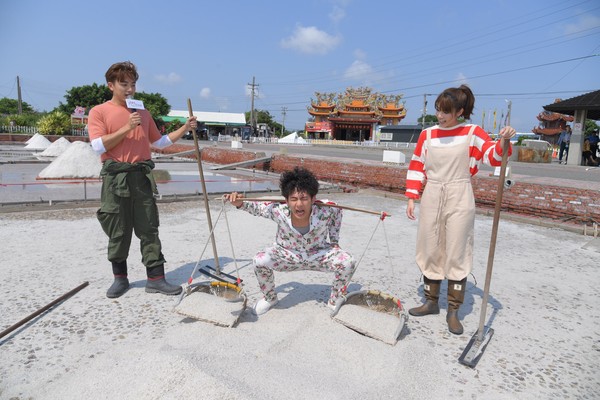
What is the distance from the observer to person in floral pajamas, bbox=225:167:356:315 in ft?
9.45

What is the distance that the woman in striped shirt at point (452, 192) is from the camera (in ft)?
9.55

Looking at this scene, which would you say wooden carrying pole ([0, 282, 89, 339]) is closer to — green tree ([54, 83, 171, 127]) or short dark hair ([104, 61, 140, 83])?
short dark hair ([104, 61, 140, 83])

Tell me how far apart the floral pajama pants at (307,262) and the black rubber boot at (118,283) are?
4.01 ft

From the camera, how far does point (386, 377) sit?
2.31 metres

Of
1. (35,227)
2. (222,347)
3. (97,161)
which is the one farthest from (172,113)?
(222,347)

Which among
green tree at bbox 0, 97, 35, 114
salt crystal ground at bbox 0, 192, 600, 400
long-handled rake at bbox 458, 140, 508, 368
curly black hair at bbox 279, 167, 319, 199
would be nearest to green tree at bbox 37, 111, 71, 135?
salt crystal ground at bbox 0, 192, 600, 400

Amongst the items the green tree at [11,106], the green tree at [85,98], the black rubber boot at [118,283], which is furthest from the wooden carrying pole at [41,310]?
the green tree at [11,106]

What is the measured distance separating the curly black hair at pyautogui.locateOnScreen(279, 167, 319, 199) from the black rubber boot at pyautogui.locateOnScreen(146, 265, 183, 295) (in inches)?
52.9

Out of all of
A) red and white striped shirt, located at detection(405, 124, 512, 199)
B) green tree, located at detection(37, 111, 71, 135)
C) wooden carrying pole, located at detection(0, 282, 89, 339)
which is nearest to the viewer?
wooden carrying pole, located at detection(0, 282, 89, 339)

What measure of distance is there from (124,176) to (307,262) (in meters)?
1.53

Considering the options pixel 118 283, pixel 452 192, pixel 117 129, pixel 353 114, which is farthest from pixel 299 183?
pixel 353 114

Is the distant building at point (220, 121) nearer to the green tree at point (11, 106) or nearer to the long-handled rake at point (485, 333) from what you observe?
the green tree at point (11, 106)

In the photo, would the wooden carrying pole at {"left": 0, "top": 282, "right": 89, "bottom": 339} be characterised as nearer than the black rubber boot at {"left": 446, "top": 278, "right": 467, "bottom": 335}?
Yes

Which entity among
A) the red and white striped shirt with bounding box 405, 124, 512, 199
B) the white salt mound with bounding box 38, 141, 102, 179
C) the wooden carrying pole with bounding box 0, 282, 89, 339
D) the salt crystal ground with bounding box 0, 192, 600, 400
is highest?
the red and white striped shirt with bounding box 405, 124, 512, 199
